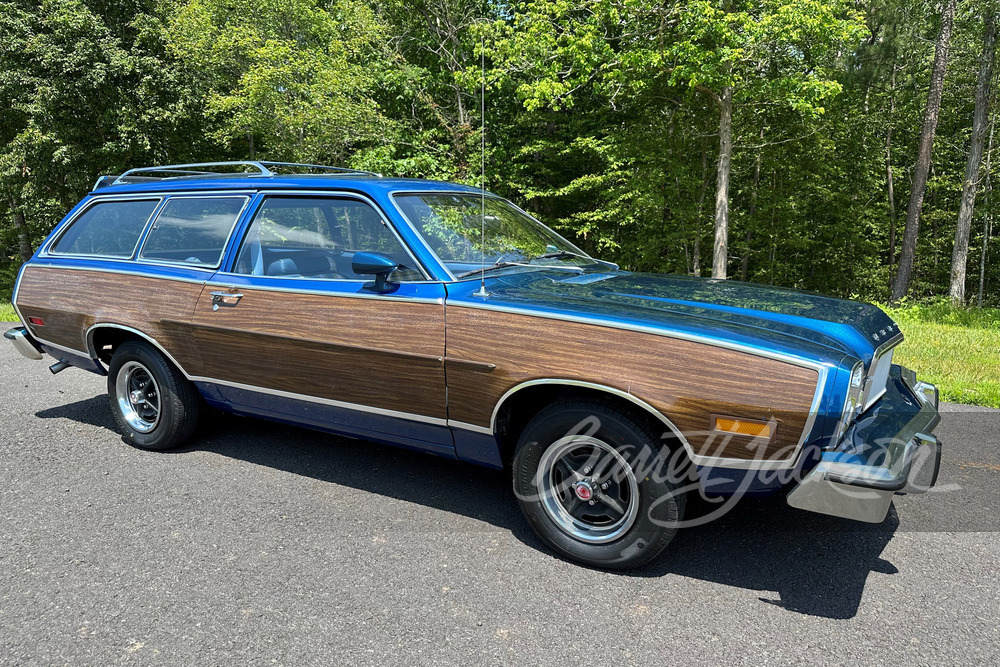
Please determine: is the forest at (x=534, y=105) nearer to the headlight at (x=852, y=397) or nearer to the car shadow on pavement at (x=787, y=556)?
the car shadow on pavement at (x=787, y=556)

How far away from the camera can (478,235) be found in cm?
379

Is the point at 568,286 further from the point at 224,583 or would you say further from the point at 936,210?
the point at 936,210

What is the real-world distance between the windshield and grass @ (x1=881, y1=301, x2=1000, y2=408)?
383 centimetres

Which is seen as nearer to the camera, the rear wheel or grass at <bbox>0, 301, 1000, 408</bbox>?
the rear wheel

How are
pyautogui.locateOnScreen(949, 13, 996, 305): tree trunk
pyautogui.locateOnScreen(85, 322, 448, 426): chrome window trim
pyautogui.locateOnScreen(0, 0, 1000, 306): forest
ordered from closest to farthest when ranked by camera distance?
pyautogui.locateOnScreen(85, 322, 448, 426): chrome window trim < pyautogui.locateOnScreen(0, 0, 1000, 306): forest < pyautogui.locateOnScreen(949, 13, 996, 305): tree trunk

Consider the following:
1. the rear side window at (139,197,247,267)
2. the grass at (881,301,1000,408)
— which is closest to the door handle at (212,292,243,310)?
the rear side window at (139,197,247,267)

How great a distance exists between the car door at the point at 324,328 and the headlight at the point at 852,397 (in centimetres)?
173

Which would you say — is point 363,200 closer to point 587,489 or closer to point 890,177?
point 587,489

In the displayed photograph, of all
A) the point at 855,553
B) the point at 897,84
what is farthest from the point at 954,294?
the point at 855,553

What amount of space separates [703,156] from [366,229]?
16106mm

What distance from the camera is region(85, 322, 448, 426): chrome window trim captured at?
3324 millimetres

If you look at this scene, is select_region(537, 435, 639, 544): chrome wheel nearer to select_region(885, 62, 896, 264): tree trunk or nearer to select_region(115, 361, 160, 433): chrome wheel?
select_region(115, 361, 160, 433): chrome wheel

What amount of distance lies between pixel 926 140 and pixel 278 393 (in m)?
18.0

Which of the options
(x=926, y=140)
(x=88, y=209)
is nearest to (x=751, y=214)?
(x=926, y=140)
